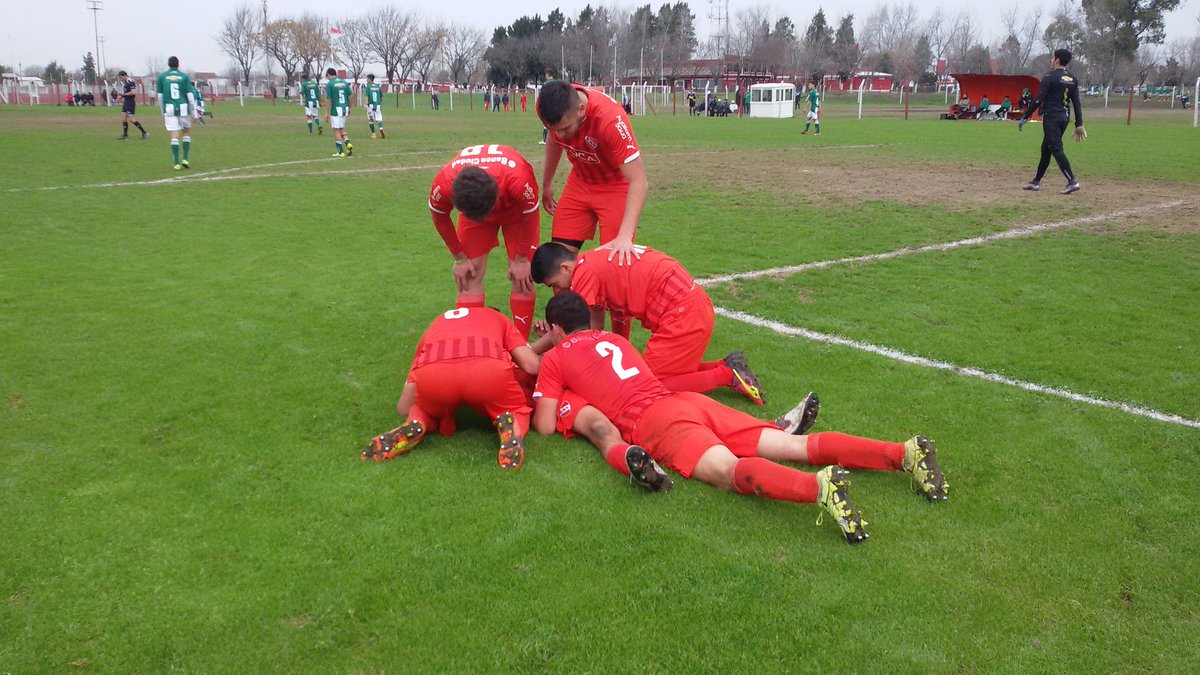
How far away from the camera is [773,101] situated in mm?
50406

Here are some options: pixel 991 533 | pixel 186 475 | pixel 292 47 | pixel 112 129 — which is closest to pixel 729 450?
pixel 991 533

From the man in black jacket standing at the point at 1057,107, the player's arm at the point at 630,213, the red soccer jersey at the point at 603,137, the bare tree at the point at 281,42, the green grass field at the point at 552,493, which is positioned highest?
the bare tree at the point at 281,42

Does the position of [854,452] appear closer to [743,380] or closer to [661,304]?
[743,380]

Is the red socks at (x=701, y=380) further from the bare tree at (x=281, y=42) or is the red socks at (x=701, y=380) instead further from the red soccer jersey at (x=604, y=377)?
the bare tree at (x=281, y=42)

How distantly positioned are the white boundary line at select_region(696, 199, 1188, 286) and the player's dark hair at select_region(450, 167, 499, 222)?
325 cm

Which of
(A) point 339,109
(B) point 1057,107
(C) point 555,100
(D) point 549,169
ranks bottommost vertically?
(D) point 549,169

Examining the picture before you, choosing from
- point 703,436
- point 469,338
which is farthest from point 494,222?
point 703,436

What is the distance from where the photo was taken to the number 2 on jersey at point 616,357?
14.0 feet

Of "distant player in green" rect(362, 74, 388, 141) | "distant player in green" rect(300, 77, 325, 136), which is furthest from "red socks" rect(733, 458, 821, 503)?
"distant player in green" rect(300, 77, 325, 136)

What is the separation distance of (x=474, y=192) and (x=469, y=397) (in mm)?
1330

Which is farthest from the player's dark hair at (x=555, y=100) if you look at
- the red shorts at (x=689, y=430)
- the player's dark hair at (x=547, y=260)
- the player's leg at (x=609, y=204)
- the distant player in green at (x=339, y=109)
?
the distant player in green at (x=339, y=109)

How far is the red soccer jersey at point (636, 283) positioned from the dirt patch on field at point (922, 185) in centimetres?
816

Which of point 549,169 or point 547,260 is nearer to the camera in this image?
point 547,260

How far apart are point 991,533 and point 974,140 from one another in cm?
2531
